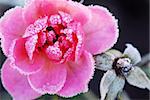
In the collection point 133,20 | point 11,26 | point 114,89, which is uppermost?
point 11,26

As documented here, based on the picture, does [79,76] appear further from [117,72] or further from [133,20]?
[133,20]

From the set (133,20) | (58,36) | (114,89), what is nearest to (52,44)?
(58,36)

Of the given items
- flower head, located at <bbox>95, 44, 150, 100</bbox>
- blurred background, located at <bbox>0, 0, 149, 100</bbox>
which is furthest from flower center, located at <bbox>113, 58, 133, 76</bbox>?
blurred background, located at <bbox>0, 0, 149, 100</bbox>

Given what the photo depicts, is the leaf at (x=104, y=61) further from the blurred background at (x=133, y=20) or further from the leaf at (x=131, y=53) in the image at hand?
the blurred background at (x=133, y=20)

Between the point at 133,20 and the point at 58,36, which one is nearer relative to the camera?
the point at 58,36

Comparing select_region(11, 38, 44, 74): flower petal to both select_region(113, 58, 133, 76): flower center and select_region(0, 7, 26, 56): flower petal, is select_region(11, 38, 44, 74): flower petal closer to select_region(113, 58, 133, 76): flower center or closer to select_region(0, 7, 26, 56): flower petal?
select_region(0, 7, 26, 56): flower petal

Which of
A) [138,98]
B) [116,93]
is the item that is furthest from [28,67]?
[138,98]

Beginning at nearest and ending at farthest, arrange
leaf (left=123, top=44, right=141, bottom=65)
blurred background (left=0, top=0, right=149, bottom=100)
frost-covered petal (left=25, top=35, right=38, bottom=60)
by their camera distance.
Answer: frost-covered petal (left=25, top=35, right=38, bottom=60) < leaf (left=123, top=44, right=141, bottom=65) < blurred background (left=0, top=0, right=149, bottom=100)
